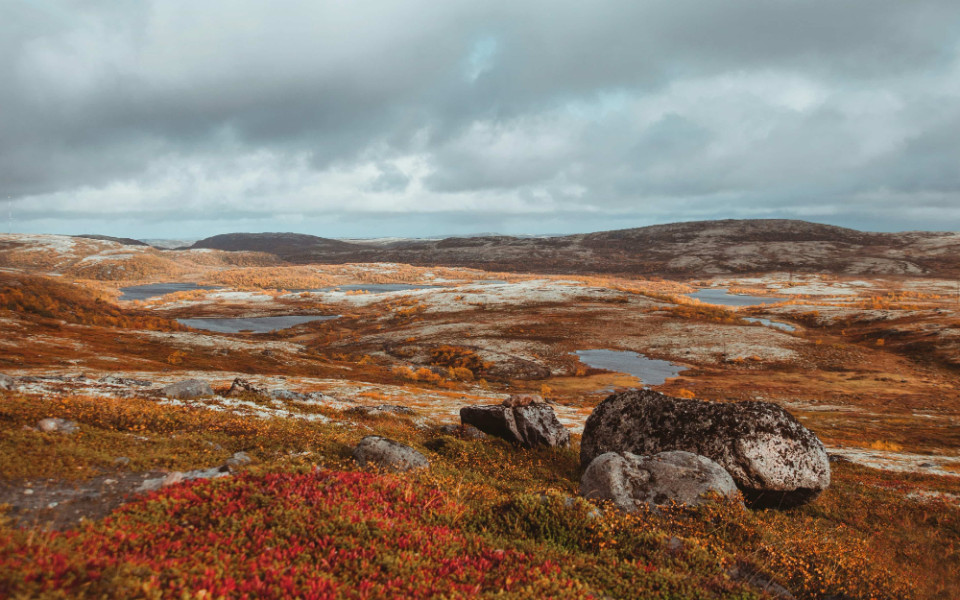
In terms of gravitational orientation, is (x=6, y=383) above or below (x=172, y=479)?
below

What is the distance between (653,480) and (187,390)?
25.3 metres

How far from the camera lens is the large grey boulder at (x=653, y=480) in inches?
582

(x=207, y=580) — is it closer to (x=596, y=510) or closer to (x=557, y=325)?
(x=596, y=510)

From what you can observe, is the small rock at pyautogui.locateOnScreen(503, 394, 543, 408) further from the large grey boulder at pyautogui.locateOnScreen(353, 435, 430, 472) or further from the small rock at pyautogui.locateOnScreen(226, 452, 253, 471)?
the small rock at pyautogui.locateOnScreen(226, 452, 253, 471)

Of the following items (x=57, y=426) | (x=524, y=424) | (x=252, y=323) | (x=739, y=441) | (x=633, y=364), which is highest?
(x=57, y=426)

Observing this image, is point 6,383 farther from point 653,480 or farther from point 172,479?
point 653,480

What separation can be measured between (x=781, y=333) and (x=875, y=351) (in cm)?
1674

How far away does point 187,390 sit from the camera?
26.0 m

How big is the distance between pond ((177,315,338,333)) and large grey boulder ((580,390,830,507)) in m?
133

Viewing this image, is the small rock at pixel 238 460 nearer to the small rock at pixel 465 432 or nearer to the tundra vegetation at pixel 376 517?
the tundra vegetation at pixel 376 517

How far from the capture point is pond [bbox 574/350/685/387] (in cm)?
8094

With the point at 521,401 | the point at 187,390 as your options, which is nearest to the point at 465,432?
the point at 521,401

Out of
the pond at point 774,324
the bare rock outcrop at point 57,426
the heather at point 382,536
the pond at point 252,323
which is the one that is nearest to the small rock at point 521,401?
the heather at point 382,536

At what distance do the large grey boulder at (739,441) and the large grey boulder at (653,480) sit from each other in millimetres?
2579
